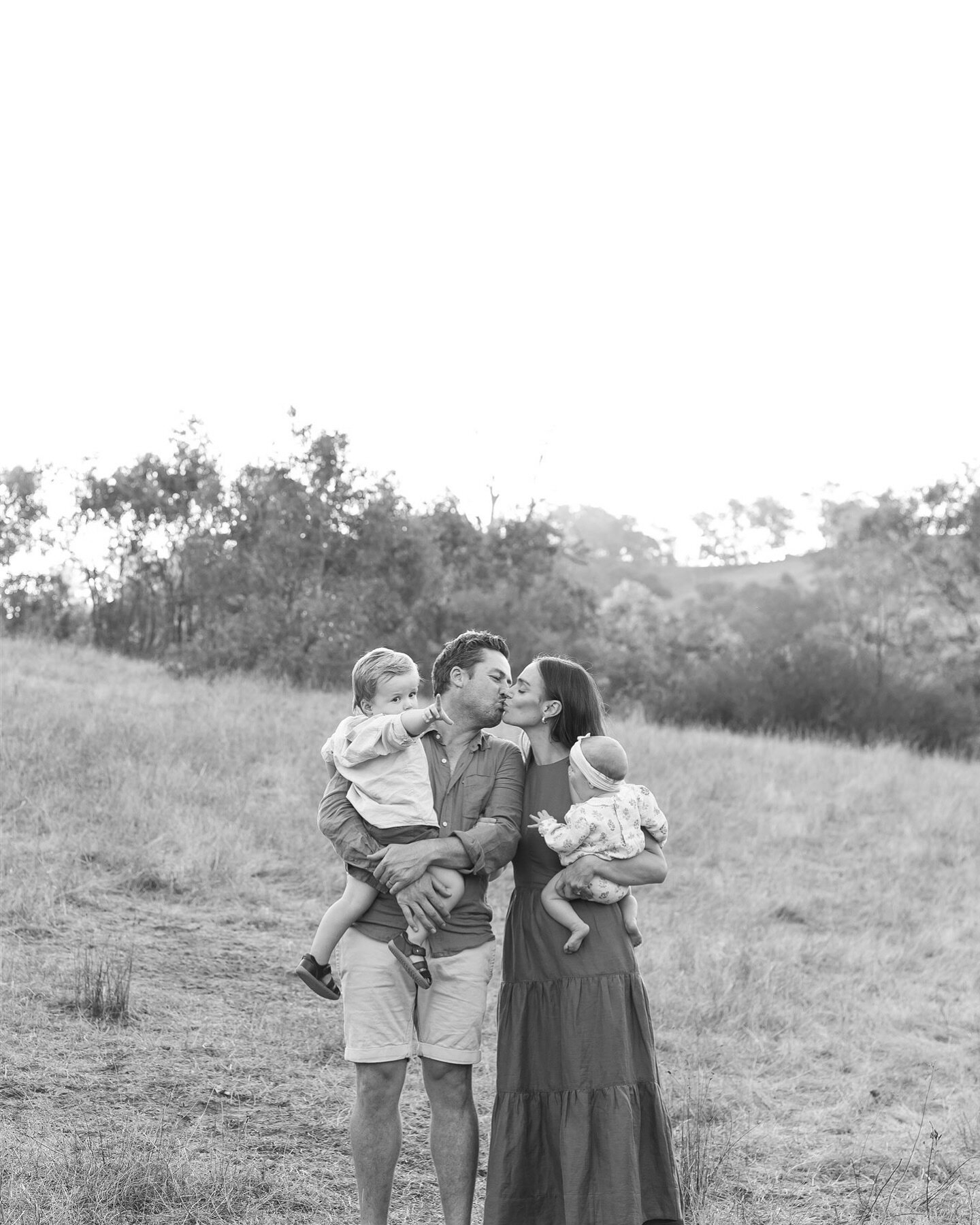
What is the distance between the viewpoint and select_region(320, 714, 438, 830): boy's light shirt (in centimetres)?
334

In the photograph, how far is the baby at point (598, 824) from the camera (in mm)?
3295

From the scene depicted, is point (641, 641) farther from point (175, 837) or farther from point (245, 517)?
point (175, 837)

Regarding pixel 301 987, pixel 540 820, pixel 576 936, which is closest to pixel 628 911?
pixel 576 936

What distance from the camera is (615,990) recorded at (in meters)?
3.28

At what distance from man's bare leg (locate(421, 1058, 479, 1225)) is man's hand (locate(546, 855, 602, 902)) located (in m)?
0.54

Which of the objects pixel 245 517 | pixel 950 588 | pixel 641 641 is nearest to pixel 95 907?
pixel 245 517

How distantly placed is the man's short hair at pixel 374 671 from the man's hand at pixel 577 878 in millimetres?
718

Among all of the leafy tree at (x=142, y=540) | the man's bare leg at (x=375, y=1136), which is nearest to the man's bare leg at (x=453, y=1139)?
the man's bare leg at (x=375, y=1136)

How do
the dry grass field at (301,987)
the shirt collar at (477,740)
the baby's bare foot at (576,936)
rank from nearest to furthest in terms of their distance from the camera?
the baby's bare foot at (576,936)
the shirt collar at (477,740)
the dry grass field at (301,987)

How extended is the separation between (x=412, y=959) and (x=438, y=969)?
0.08 metres

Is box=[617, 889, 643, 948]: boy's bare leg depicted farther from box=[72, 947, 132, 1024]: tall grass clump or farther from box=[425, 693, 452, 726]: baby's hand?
box=[72, 947, 132, 1024]: tall grass clump

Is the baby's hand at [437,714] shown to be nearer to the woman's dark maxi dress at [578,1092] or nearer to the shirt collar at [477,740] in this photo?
the shirt collar at [477,740]

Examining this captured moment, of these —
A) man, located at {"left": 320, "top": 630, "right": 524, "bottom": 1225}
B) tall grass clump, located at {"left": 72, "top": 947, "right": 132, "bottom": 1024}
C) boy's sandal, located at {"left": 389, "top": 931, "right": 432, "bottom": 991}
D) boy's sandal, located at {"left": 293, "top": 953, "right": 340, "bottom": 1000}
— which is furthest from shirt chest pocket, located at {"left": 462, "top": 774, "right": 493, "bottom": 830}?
tall grass clump, located at {"left": 72, "top": 947, "right": 132, "bottom": 1024}

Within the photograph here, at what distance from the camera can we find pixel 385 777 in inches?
133
